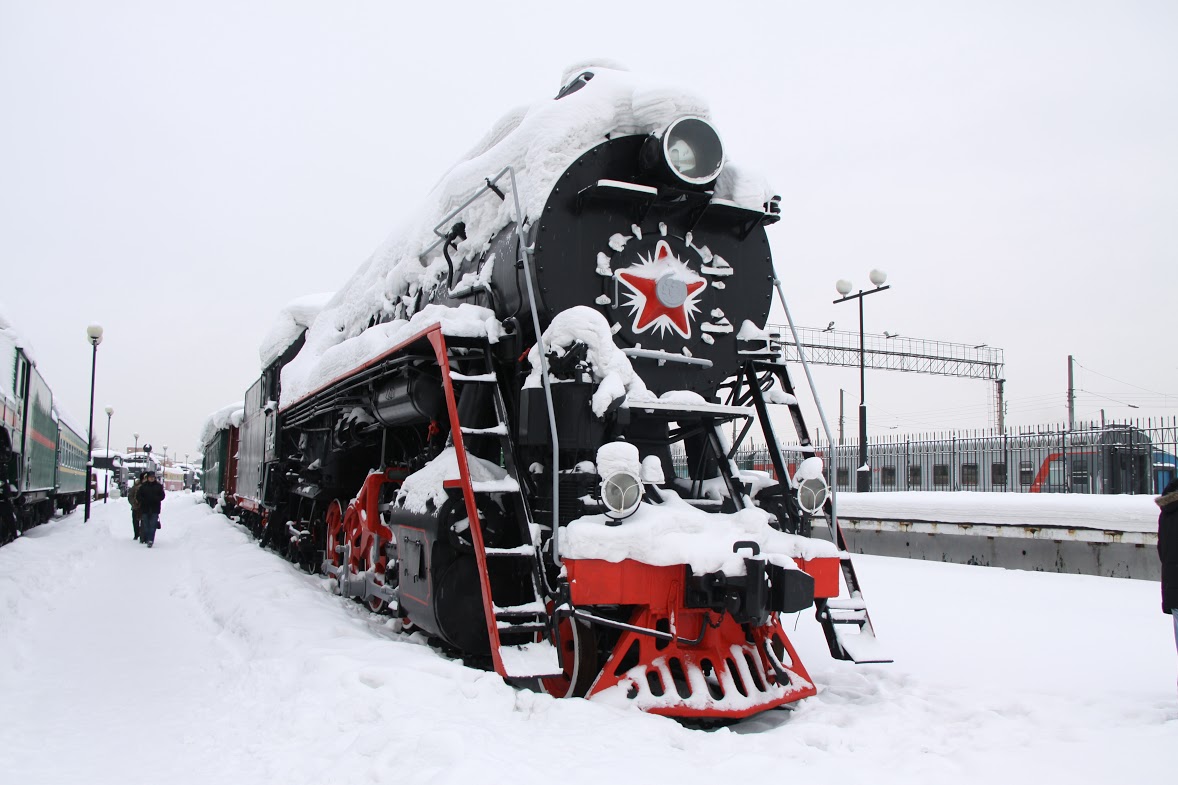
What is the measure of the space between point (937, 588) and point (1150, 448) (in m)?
5.33

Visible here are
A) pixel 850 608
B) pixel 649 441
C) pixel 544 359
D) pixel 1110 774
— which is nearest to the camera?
pixel 1110 774

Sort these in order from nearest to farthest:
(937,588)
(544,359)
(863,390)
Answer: (544,359) < (937,588) < (863,390)

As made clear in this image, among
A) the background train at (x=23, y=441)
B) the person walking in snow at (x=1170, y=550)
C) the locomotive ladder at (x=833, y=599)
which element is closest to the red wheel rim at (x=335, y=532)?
the locomotive ladder at (x=833, y=599)

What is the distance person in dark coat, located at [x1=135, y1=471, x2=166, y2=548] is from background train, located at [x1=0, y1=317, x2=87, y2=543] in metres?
1.68

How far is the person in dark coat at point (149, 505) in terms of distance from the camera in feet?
47.0

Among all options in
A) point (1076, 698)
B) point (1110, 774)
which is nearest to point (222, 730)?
point (1110, 774)

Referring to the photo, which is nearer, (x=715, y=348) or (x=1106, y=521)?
(x=715, y=348)

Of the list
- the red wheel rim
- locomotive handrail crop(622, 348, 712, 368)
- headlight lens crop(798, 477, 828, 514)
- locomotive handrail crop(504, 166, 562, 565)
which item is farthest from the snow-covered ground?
locomotive handrail crop(622, 348, 712, 368)

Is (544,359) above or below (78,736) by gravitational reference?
above

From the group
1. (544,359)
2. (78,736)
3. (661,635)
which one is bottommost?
(78,736)

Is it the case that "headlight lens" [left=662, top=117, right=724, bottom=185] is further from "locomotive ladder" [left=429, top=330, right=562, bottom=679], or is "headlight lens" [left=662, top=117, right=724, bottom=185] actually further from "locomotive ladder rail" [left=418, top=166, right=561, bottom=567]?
"locomotive ladder" [left=429, top=330, right=562, bottom=679]

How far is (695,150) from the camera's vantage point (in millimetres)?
5180

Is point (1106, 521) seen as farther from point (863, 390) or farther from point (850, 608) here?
point (863, 390)

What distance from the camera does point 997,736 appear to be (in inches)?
159
